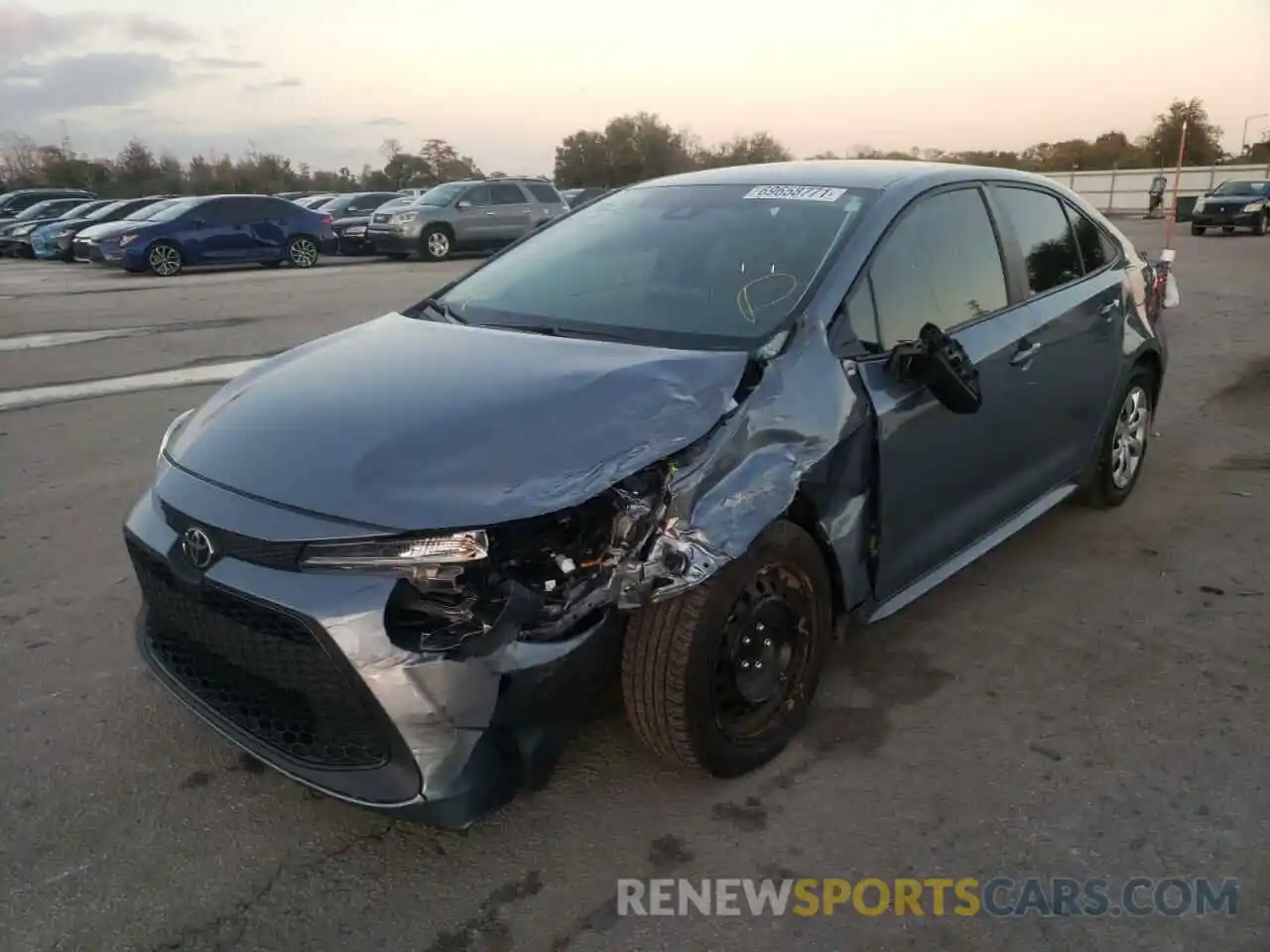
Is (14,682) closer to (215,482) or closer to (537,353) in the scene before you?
(215,482)

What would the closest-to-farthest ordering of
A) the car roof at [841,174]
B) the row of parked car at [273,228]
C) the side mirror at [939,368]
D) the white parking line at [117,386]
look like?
the side mirror at [939,368] → the car roof at [841,174] → the white parking line at [117,386] → the row of parked car at [273,228]

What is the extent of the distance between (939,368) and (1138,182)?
46795mm

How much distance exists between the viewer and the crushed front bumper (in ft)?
7.50

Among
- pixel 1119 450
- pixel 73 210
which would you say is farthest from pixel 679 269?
pixel 73 210

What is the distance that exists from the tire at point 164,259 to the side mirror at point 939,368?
18209mm

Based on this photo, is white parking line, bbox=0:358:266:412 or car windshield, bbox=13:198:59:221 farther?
car windshield, bbox=13:198:59:221

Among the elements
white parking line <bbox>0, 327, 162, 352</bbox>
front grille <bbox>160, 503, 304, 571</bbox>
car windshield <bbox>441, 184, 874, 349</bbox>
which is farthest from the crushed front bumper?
white parking line <bbox>0, 327, 162, 352</bbox>

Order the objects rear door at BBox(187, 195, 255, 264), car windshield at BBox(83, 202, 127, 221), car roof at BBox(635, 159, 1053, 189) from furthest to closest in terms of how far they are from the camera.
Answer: car windshield at BBox(83, 202, 127, 221) < rear door at BBox(187, 195, 255, 264) < car roof at BBox(635, 159, 1053, 189)

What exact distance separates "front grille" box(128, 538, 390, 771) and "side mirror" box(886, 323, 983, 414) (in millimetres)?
1873

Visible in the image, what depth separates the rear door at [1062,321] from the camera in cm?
399

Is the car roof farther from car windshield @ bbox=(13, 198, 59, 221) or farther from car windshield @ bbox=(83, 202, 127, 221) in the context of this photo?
car windshield @ bbox=(13, 198, 59, 221)

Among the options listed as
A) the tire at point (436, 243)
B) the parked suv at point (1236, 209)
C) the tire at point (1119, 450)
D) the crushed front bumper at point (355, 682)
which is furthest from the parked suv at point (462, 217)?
the crushed front bumper at point (355, 682)

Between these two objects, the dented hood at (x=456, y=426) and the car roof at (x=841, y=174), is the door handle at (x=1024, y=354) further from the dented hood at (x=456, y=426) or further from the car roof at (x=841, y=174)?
the dented hood at (x=456, y=426)

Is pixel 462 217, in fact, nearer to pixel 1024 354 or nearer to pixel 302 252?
pixel 302 252
